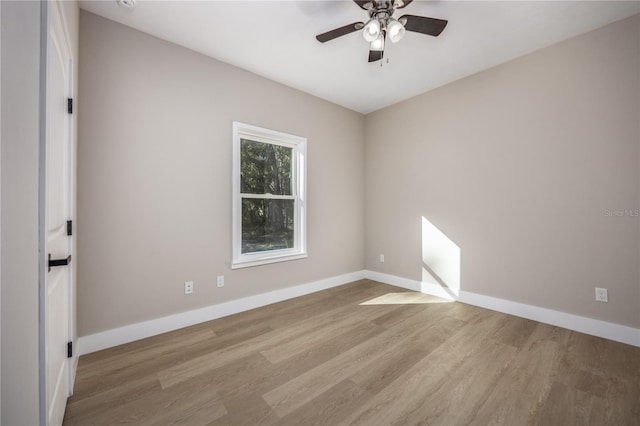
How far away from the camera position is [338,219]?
414 cm

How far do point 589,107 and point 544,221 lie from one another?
1131 mm

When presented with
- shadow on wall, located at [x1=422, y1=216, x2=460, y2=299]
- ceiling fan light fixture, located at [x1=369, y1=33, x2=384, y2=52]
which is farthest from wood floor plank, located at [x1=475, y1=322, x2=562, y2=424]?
ceiling fan light fixture, located at [x1=369, y1=33, x2=384, y2=52]

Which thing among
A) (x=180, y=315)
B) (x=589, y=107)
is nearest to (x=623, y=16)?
(x=589, y=107)

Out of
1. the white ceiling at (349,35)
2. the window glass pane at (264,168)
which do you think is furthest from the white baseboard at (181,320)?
the white ceiling at (349,35)

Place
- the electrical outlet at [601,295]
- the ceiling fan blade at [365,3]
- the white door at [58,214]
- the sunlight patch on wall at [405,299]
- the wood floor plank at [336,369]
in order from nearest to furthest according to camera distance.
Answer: the white door at [58,214] → the wood floor plank at [336,369] → the ceiling fan blade at [365,3] → the electrical outlet at [601,295] → the sunlight patch on wall at [405,299]

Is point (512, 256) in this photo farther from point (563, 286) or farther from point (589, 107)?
point (589, 107)

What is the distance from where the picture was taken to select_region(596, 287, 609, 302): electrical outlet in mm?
2392

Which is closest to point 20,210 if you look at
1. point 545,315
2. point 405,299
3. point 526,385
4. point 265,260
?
point 265,260

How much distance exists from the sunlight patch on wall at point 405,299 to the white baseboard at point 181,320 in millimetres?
879

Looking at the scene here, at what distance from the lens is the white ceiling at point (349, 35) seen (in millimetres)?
2158

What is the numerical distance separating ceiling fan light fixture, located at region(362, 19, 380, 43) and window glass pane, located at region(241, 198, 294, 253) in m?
2.10

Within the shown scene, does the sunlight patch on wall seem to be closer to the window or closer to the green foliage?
the window

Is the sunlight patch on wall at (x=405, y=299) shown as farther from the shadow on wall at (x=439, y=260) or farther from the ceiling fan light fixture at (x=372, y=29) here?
the ceiling fan light fixture at (x=372, y=29)

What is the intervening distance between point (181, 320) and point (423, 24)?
11.0ft
